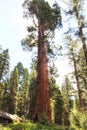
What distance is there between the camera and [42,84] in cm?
1847

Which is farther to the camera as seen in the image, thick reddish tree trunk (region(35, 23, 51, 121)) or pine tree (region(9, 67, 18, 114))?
pine tree (region(9, 67, 18, 114))

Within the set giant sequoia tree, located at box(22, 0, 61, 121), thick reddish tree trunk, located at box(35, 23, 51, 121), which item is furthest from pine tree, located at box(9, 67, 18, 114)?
thick reddish tree trunk, located at box(35, 23, 51, 121)

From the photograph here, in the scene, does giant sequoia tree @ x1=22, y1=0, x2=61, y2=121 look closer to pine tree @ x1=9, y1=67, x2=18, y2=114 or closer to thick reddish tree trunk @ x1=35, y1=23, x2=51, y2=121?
thick reddish tree trunk @ x1=35, y1=23, x2=51, y2=121

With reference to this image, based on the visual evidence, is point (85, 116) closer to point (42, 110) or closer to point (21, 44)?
point (42, 110)

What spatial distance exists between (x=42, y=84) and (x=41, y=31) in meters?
5.99

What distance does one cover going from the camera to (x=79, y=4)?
57.6 feet

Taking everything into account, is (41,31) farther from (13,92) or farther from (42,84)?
(13,92)

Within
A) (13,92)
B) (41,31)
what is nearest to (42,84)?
(41,31)

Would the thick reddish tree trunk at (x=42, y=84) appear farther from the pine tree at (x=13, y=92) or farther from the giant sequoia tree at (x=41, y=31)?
the pine tree at (x=13, y=92)

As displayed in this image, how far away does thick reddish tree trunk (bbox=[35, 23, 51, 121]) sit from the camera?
675 inches

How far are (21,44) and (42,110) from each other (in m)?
9.06

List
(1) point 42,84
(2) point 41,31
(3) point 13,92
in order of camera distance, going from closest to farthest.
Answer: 1. (1) point 42,84
2. (2) point 41,31
3. (3) point 13,92

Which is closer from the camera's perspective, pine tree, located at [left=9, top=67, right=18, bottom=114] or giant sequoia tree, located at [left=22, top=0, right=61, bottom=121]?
giant sequoia tree, located at [left=22, top=0, right=61, bottom=121]

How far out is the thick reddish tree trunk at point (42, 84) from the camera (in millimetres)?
17141
